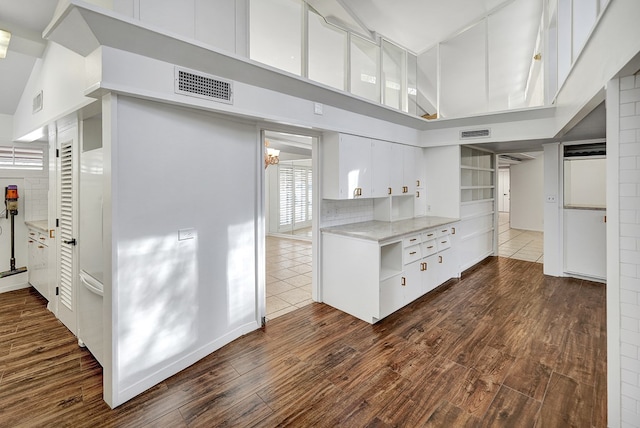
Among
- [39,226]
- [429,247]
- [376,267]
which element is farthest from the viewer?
[429,247]

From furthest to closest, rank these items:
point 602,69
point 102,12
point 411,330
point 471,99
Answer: point 471,99 → point 411,330 → point 602,69 → point 102,12

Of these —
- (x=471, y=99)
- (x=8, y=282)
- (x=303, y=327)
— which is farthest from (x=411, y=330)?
(x=8, y=282)

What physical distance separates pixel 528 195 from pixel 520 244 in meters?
3.06

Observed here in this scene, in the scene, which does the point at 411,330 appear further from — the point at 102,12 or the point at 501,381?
the point at 102,12

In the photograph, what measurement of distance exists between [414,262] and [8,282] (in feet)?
18.5

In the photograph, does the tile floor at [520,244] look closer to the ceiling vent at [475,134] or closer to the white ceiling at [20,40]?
the ceiling vent at [475,134]

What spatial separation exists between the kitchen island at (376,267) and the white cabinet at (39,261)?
340cm

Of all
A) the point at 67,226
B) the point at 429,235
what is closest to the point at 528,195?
the point at 429,235

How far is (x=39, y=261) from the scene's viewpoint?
3721mm

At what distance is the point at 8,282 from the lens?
405 centimetres

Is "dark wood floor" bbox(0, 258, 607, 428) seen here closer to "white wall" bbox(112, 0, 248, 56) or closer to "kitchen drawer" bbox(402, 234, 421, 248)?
"kitchen drawer" bbox(402, 234, 421, 248)

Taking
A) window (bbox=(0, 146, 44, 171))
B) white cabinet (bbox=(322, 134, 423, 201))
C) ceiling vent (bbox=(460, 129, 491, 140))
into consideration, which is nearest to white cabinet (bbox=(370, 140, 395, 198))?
white cabinet (bbox=(322, 134, 423, 201))

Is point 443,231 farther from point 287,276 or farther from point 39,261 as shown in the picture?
point 39,261

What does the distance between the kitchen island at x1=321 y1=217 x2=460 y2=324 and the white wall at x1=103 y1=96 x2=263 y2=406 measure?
1.07 metres
